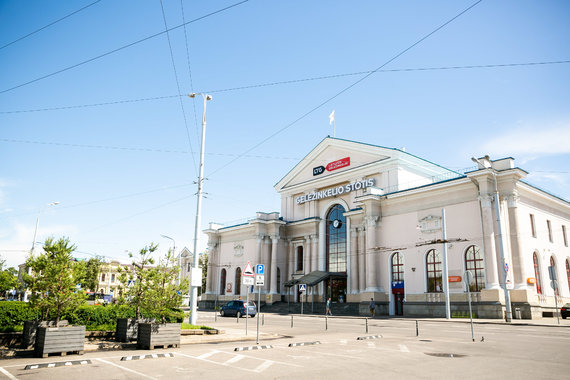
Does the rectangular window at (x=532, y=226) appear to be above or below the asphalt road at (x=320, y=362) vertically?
above

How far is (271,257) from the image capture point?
55.9m

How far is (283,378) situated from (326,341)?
832 cm

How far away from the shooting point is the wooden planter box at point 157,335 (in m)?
13.3

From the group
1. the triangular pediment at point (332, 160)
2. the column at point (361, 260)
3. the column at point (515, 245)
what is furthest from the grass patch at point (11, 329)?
the triangular pediment at point (332, 160)

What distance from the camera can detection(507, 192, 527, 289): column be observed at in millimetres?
32938

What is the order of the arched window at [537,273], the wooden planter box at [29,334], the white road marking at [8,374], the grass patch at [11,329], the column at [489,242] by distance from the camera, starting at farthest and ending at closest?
the arched window at [537,273] < the column at [489,242] < the grass patch at [11,329] < the wooden planter box at [29,334] < the white road marking at [8,374]

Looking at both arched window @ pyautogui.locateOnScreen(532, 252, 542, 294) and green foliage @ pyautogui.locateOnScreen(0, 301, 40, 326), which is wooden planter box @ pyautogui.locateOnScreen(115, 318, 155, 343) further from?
arched window @ pyautogui.locateOnScreen(532, 252, 542, 294)

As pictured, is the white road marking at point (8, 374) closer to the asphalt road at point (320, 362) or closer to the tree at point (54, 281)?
the asphalt road at point (320, 362)

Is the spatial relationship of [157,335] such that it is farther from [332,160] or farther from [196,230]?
[332,160]

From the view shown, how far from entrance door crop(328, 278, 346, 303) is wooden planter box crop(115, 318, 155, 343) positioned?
35.3 metres

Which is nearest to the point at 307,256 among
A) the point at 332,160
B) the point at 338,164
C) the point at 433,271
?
the point at 338,164

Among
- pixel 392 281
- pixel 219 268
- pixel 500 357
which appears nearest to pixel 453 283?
pixel 392 281

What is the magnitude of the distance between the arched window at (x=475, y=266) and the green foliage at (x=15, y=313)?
108ft

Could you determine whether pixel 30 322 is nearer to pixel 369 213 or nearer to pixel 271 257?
→ pixel 369 213
